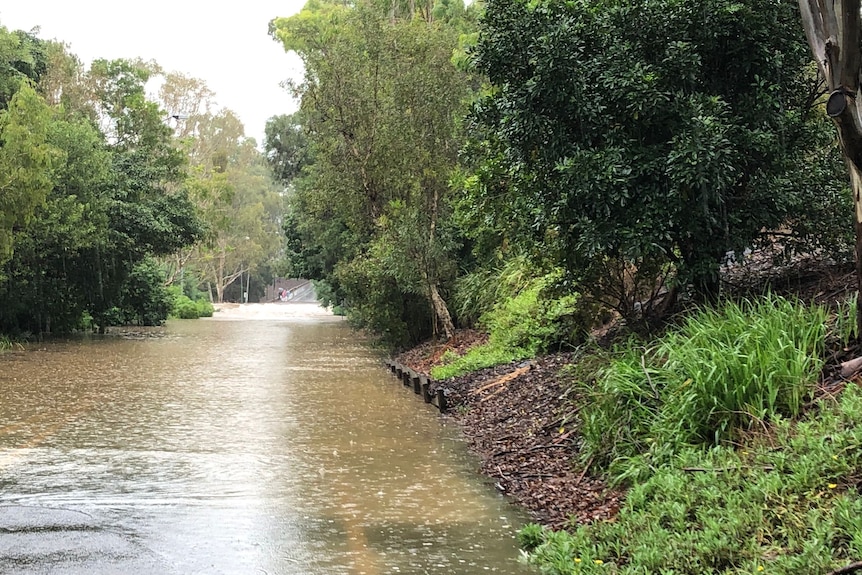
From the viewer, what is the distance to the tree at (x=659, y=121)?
322 inches

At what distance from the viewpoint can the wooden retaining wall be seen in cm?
1230

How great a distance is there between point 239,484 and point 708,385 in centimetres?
436

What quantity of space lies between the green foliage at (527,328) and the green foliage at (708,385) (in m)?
4.67

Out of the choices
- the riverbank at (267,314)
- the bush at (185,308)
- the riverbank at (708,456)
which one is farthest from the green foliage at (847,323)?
the bush at (185,308)

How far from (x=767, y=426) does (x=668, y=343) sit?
212cm

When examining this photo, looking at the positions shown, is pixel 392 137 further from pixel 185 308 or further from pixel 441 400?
pixel 185 308

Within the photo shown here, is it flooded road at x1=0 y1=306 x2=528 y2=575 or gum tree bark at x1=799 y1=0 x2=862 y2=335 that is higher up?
gum tree bark at x1=799 y1=0 x2=862 y2=335

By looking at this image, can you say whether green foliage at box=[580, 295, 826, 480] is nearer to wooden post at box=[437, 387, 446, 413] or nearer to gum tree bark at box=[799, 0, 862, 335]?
gum tree bark at box=[799, 0, 862, 335]

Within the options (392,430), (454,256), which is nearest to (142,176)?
(454,256)

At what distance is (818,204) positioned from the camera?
8.91m

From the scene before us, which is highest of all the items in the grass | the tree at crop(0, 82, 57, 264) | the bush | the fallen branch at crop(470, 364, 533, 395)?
the tree at crop(0, 82, 57, 264)

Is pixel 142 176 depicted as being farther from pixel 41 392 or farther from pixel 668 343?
pixel 668 343

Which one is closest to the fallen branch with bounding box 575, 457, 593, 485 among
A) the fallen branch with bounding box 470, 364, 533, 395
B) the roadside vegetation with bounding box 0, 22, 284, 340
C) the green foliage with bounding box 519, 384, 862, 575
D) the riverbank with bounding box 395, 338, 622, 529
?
the riverbank with bounding box 395, 338, 622, 529

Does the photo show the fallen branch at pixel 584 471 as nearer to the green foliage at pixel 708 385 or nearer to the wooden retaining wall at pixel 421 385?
the green foliage at pixel 708 385
